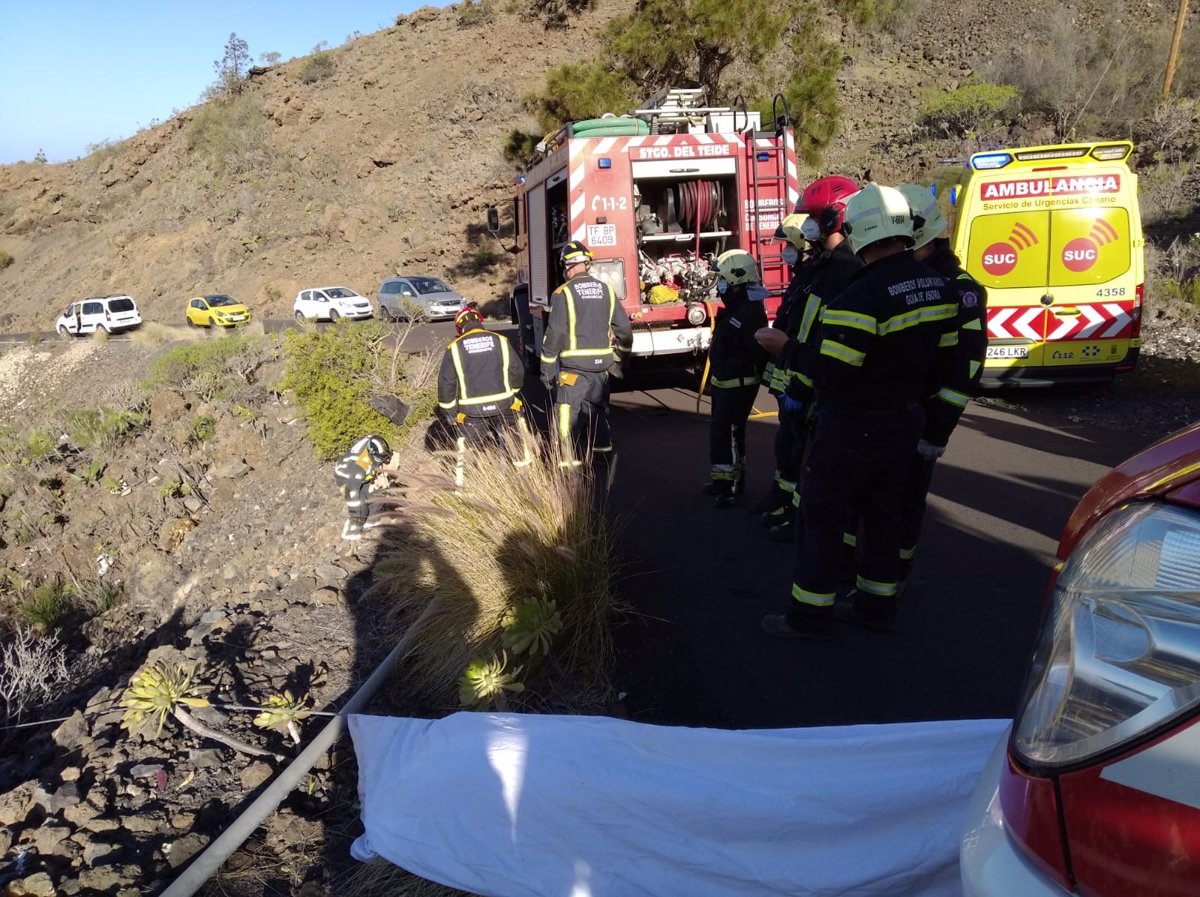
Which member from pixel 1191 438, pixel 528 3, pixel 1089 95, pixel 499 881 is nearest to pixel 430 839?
pixel 499 881

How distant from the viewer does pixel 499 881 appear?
2.45m

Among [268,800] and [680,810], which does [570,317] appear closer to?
[268,800]

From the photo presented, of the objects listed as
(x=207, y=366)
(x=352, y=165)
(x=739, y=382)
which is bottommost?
(x=207, y=366)

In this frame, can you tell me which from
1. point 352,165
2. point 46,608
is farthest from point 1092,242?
point 352,165

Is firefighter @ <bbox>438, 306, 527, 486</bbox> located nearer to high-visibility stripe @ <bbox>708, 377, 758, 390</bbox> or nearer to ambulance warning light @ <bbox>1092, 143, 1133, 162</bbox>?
high-visibility stripe @ <bbox>708, 377, 758, 390</bbox>

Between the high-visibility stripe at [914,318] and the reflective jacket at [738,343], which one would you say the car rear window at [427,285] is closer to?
the reflective jacket at [738,343]

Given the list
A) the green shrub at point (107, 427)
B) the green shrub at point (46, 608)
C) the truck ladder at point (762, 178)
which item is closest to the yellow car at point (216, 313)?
the green shrub at point (107, 427)

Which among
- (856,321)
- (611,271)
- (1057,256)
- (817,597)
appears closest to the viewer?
(856,321)

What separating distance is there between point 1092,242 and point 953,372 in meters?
5.64

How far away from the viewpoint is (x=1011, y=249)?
27.3ft

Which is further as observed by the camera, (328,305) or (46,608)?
(328,305)

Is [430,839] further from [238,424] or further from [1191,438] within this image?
[238,424]

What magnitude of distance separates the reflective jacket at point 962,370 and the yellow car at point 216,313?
27.1 m

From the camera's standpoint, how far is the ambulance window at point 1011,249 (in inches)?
325
